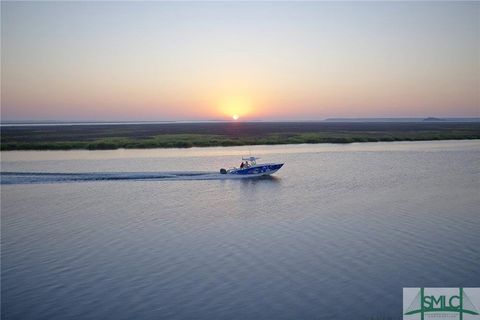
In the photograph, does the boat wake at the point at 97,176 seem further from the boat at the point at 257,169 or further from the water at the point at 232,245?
the boat at the point at 257,169

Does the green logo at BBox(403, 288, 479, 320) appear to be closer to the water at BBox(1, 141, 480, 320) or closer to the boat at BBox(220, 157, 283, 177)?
the water at BBox(1, 141, 480, 320)

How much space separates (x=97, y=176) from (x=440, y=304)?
91.8ft

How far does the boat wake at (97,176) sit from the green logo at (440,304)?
23.2 metres

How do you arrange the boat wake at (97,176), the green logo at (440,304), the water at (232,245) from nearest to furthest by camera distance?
the green logo at (440,304) → the water at (232,245) → the boat wake at (97,176)

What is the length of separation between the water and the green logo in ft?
1.90

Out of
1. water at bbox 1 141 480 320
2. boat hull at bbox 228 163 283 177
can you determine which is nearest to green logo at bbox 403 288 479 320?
water at bbox 1 141 480 320

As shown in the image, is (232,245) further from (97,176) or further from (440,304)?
(97,176)

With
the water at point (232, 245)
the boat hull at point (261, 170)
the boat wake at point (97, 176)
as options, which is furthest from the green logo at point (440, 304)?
the boat hull at point (261, 170)

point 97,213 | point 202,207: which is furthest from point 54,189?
point 202,207

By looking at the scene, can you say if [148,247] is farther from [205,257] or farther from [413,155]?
[413,155]

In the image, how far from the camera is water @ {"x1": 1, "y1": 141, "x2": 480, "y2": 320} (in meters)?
12.0

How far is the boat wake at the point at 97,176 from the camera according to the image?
33.0 meters

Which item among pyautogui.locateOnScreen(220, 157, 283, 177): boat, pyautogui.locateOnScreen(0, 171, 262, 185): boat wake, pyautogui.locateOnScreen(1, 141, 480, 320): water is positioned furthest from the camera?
pyautogui.locateOnScreen(220, 157, 283, 177): boat

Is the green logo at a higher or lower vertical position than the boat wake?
lower
